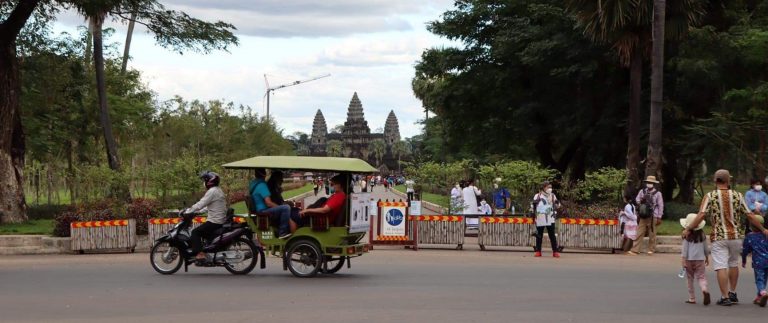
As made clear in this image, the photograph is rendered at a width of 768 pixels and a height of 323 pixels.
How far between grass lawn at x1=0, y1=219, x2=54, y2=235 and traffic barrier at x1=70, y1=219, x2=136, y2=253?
2.02 meters

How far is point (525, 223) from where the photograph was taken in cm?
2250

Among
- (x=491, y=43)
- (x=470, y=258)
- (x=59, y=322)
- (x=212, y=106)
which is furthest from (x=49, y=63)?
(x=212, y=106)

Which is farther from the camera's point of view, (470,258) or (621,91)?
(621,91)

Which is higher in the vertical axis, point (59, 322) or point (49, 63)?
point (49, 63)

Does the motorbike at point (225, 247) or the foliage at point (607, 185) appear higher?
the foliage at point (607, 185)

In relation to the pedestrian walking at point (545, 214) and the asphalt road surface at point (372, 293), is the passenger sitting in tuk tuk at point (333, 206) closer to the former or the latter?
the asphalt road surface at point (372, 293)

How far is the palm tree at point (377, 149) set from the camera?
178 meters

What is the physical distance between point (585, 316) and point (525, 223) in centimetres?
1146

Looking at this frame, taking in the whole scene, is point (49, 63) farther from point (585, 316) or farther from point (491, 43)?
point (585, 316)

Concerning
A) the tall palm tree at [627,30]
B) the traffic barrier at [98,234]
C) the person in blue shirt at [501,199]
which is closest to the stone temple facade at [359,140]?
the person in blue shirt at [501,199]

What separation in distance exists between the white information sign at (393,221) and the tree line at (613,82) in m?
8.49

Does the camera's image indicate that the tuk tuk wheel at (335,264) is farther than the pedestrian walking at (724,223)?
Yes

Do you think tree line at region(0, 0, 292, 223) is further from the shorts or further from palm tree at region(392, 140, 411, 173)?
palm tree at region(392, 140, 411, 173)

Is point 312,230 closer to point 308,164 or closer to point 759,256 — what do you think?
point 308,164
